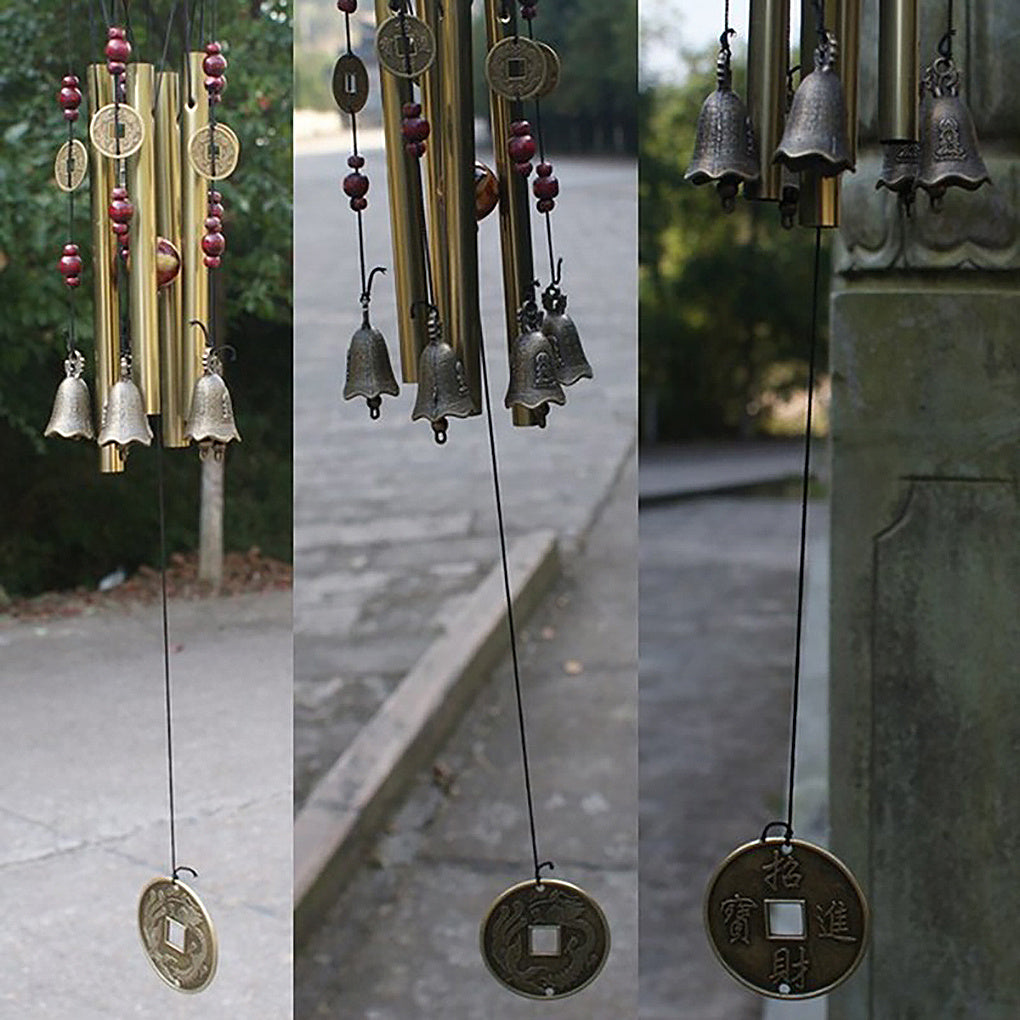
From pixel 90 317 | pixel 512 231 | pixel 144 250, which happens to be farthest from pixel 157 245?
pixel 90 317

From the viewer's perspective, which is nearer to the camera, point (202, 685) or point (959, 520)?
point (959, 520)

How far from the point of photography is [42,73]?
222 inches

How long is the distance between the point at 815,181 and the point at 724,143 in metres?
0.11

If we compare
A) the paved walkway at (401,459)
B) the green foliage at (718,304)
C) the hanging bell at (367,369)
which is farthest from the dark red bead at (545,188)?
the green foliage at (718,304)

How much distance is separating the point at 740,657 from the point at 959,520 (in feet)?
16.3

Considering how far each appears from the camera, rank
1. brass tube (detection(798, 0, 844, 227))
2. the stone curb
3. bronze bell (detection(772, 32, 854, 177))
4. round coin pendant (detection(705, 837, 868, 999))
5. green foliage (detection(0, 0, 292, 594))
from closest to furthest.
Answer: bronze bell (detection(772, 32, 854, 177)), brass tube (detection(798, 0, 844, 227)), round coin pendant (detection(705, 837, 868, 999)), the stone curb, green foliage (detection(0, 0, 292, 594))

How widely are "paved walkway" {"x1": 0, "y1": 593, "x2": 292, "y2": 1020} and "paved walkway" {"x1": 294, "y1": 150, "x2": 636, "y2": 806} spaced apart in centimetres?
33

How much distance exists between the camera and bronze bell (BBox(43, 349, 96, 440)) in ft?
5.84

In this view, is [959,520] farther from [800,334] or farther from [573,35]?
[800,334]

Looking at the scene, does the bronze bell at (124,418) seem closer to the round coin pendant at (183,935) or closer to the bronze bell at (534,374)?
the bronze bell at (534,374)

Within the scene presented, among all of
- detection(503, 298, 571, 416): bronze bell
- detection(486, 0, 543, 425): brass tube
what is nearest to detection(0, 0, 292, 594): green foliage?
detection(486, 0, 543, 425): brass tube

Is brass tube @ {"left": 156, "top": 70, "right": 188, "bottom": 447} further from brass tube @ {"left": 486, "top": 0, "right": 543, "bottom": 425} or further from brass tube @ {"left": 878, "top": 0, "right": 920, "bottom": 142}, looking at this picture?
brass tube @ {"left": 878, "top": 0, "right": 920, "bottom": 142}

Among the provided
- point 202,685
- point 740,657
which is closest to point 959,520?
point 202,685

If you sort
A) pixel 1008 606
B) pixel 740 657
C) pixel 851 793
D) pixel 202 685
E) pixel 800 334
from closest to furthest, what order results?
pixel 1008 606
pixel 851 793
pixel 202 685
pixel 740 657
pixel 800 334
